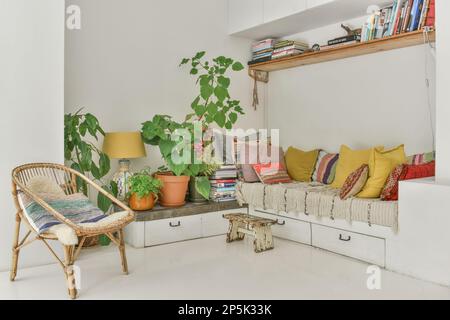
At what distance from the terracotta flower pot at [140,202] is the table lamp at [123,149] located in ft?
0.43

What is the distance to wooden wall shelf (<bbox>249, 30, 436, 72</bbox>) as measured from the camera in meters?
3.27

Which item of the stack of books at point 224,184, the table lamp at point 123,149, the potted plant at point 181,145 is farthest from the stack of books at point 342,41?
the table lamp at point 123,149

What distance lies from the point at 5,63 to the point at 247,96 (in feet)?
→ 8.84

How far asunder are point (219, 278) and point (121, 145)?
1.54 meters

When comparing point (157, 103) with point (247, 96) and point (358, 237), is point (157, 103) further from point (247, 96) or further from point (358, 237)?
point (358, 237)

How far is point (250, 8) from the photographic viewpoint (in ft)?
14.3

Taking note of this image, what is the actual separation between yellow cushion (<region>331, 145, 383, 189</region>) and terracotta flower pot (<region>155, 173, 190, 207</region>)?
4.45 ft

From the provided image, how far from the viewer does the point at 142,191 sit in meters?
3.51

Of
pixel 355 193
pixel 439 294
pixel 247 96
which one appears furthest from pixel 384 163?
pixel 247 96

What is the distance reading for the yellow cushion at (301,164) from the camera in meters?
4.14

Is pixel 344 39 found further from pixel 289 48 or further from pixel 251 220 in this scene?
pixel 251 220

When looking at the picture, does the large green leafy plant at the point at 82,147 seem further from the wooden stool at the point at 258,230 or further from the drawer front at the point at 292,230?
the drawer front at the point at 292,230

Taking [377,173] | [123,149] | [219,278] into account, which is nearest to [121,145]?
[123,149]

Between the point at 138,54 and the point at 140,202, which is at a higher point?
the point at 138,54
